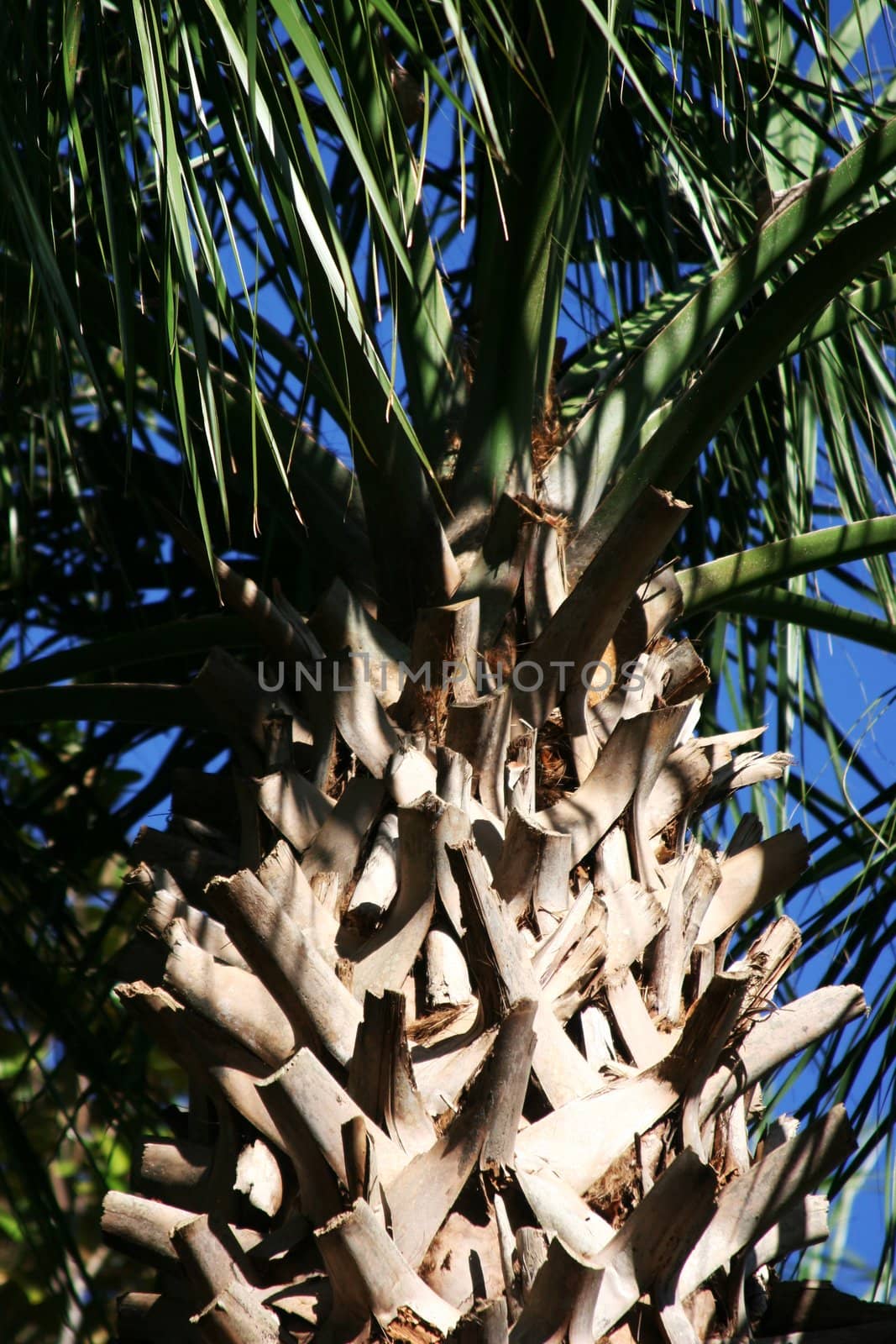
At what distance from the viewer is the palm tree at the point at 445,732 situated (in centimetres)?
134

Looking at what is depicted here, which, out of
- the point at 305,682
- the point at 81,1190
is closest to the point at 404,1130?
the point at 305,682

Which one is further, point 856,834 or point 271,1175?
point 856,834

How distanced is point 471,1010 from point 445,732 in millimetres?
374

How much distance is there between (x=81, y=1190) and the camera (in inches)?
163

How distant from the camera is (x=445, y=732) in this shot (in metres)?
1.72

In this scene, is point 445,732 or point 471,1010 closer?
point 471,1010

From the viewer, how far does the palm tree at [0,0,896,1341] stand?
134 cm

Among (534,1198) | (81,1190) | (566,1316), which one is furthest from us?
(81,1190)

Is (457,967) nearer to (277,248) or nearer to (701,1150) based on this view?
(701,1150)

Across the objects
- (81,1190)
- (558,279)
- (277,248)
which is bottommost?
(81,1190)

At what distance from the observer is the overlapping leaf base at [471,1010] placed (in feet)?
4.33

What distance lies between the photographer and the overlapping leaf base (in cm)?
132

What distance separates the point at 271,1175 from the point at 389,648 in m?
0.74

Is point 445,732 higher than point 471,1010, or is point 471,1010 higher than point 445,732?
point 445,732
